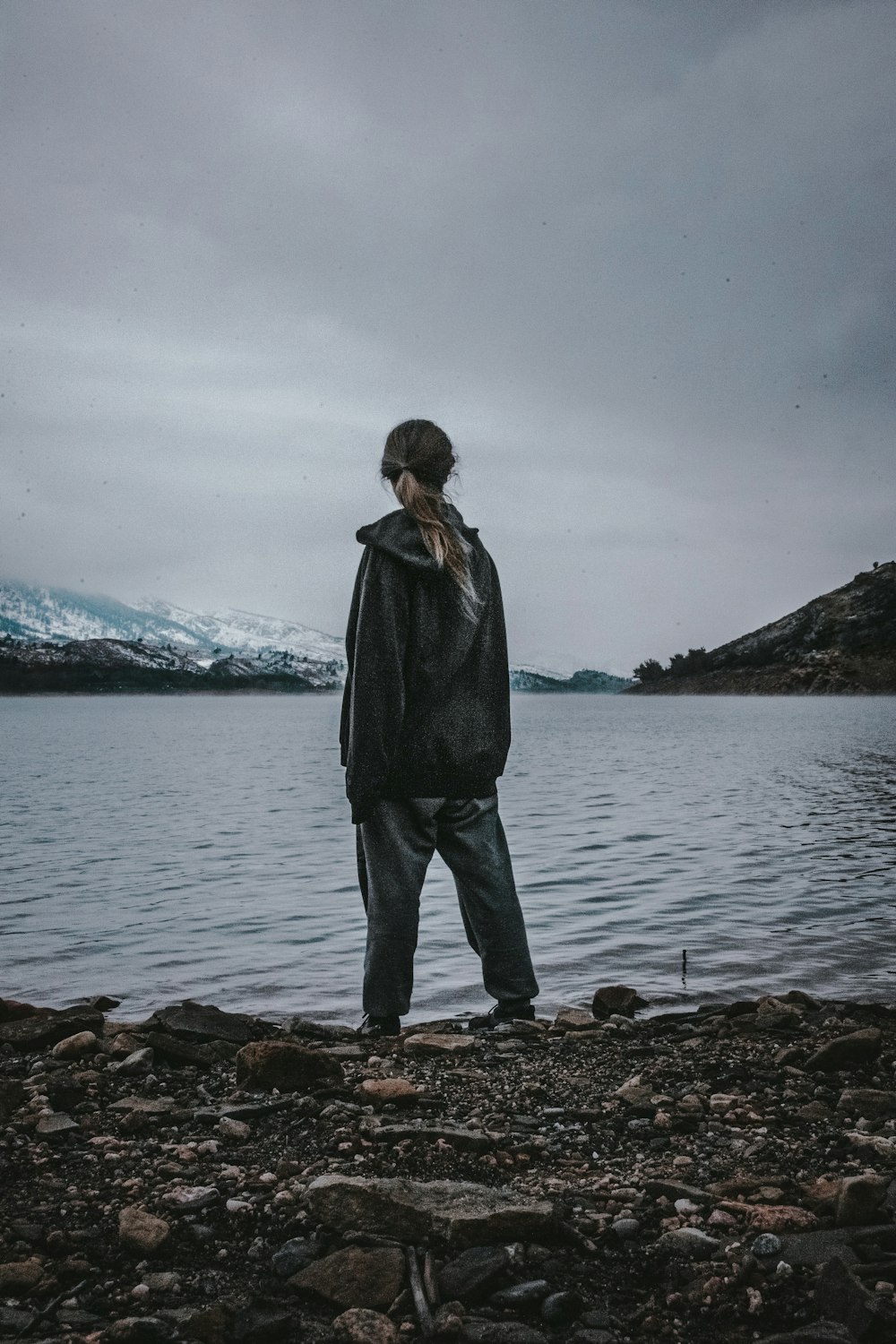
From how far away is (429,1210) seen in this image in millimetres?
3250

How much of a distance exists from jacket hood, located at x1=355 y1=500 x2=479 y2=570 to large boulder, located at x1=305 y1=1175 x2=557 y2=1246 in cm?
344

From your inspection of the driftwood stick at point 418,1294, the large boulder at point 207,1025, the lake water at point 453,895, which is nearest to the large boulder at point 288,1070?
the large boulder at point 207,1025

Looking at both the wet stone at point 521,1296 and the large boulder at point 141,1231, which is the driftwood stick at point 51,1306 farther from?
the wet stone at point 521,1296

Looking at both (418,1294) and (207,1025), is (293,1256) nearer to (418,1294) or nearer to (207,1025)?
(418,1294)

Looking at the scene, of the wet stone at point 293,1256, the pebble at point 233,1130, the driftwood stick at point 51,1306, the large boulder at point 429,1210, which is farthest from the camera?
the pebble at point 233,1130

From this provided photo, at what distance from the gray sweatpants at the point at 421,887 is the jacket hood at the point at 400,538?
4.76ft

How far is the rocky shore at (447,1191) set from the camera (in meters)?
2.76

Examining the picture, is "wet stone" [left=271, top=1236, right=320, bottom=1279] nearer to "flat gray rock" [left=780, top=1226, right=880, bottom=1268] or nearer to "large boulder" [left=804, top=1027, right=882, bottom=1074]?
"flat gray rock" [left=780, top=1226, right=880, bottom=1268]

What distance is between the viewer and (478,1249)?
10.0ft

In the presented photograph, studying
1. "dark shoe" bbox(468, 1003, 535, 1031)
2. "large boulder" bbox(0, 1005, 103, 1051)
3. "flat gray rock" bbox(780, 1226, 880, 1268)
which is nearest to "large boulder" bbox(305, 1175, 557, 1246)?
"flat gray rock" bbox(780, 1226, 880, 1268)

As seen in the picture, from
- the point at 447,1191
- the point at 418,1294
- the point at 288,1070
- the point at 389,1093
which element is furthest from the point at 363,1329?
the point at 288,1070

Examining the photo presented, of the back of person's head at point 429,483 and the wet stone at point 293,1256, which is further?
the back of person's head at point 429,483

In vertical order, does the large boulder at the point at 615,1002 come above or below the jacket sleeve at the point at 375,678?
below

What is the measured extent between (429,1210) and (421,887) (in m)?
3.01
